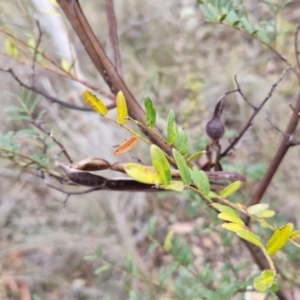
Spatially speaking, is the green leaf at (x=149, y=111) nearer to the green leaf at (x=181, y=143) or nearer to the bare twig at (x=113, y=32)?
the green leaf at (x=181, y=143)

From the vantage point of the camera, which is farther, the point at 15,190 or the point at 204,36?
the point at 204,36

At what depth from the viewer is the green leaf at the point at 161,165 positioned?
1.10ft

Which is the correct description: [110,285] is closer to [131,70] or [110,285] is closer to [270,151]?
[270,151]

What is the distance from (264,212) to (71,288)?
1422 millimetres

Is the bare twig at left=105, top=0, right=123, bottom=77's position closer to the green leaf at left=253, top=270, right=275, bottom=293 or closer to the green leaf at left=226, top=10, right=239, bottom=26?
the green leaf at left=226, top=10, right=239, bottom=26

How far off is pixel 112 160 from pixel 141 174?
49.4 inches

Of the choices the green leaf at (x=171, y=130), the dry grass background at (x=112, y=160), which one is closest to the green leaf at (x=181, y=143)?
the green leaf at (x=171, y=130)

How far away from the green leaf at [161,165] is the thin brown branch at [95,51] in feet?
0.44

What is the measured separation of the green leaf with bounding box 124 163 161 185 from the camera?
351 millimetres

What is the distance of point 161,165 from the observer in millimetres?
343

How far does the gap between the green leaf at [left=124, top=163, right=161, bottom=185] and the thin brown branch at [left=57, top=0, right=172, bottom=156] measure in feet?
0.42

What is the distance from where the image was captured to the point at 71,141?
6.15 ft

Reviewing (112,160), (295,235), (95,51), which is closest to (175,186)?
(295,235)

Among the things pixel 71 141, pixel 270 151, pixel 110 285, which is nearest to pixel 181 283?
pixel 270 151
